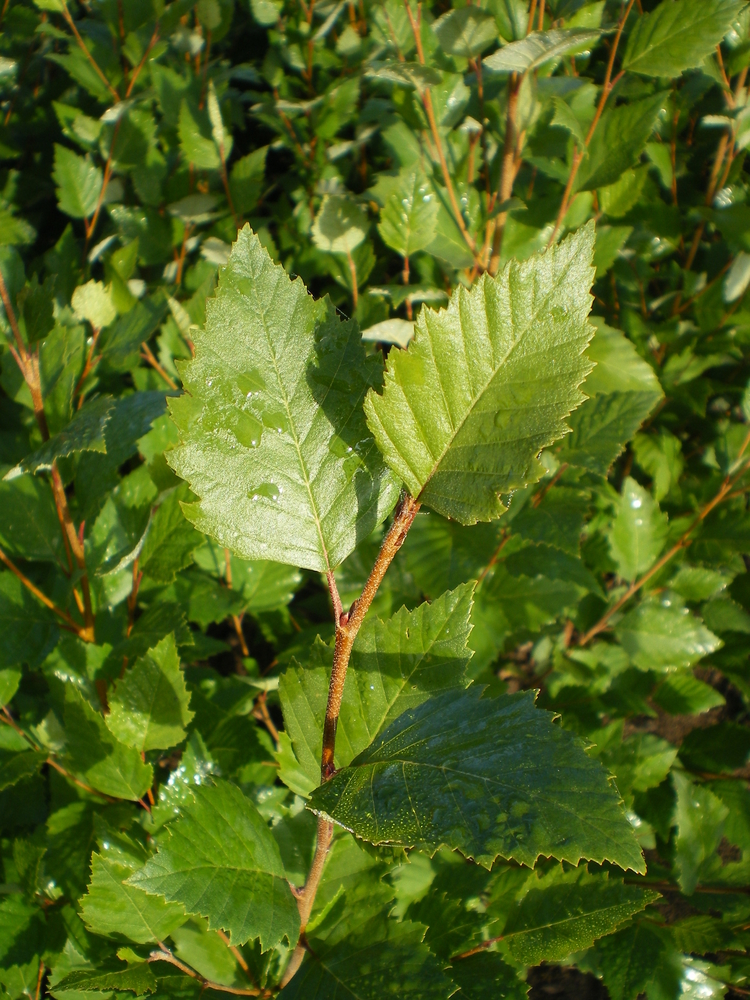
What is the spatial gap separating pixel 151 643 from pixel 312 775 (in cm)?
42

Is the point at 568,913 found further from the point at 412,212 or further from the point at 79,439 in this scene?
the point at 412,212

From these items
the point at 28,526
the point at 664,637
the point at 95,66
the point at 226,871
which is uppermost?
the point at 95,66

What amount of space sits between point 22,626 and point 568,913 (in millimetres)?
796

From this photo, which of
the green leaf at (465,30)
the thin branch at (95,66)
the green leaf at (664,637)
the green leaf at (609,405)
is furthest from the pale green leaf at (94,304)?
the green leaf at (664,637)

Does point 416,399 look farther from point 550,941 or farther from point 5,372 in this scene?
point 5,372

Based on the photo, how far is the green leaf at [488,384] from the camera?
466 mm

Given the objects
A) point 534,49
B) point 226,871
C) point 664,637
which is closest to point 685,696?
point 664,637

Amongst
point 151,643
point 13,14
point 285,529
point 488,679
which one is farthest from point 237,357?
point 13,14

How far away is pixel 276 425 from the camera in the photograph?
0.55m

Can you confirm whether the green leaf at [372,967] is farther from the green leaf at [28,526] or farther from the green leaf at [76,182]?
the green leaf at [76,182]

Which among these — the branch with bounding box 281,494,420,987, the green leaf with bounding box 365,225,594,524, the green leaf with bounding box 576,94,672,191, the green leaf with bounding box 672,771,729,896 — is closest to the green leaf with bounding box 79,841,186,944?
the branch with bounding box 281,494,420,987

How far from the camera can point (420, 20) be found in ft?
3.90

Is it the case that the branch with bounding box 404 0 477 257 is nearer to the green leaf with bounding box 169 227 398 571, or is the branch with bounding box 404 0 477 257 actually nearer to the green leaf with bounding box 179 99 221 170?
the green leaf with bounding box 179 99 221 170

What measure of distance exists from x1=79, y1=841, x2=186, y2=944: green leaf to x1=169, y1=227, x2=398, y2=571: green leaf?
462 mm
